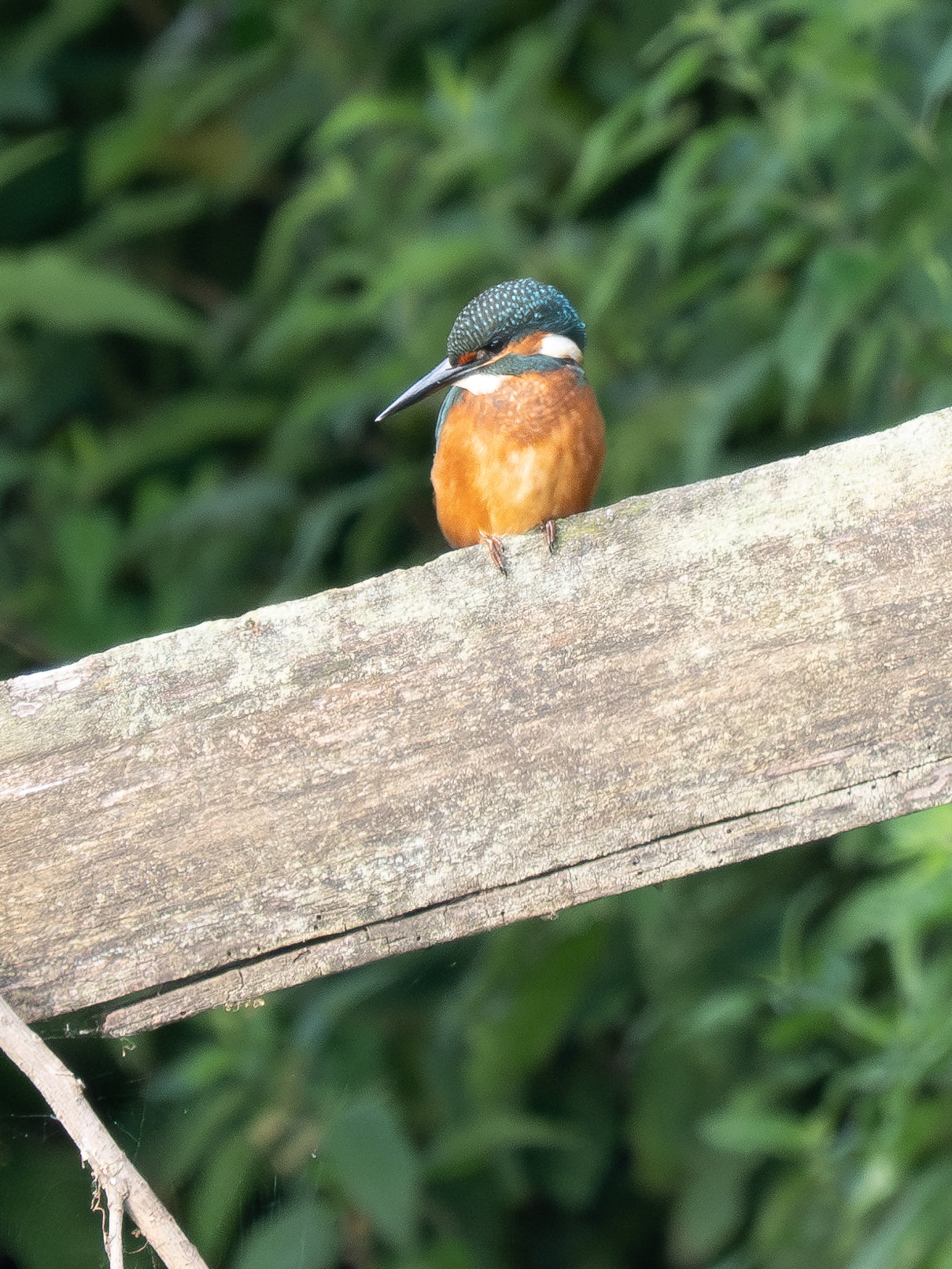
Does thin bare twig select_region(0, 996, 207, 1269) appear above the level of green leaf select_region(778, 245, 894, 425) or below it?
below

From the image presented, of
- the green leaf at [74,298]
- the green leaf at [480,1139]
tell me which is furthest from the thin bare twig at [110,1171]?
the green leaf at [74,298]

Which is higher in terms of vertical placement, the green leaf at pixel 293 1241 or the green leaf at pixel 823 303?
the green leaf at pixel 823 303

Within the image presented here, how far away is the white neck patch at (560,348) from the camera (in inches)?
89.4

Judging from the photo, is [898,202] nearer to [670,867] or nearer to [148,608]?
[670,867]

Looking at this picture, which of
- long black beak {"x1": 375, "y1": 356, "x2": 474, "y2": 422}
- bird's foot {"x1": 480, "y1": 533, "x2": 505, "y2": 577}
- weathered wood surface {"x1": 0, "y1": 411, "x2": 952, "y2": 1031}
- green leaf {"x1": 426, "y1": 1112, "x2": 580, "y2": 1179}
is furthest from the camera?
green leaf {"x1": 426, "y1": 1112, "x2": 580, "y2": 1179}

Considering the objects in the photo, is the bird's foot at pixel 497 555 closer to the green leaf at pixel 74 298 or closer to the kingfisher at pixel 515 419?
the kingfisher at pixel 515 419

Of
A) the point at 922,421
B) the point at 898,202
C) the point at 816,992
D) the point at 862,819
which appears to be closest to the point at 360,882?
the point at 862,819

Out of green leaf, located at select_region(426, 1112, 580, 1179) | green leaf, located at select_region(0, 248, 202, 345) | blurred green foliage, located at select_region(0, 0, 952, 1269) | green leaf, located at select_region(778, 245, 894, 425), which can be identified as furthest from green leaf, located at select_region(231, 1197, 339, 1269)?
green leaf, located at select_region(0, 248, 202, 345)

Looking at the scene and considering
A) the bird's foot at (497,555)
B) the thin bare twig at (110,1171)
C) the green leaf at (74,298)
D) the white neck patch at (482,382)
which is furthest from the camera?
the green leaf at (74,298)

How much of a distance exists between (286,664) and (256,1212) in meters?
1.59

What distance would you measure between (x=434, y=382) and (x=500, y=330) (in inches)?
5.9

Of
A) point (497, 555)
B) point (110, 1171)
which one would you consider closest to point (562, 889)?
point (497, 555)

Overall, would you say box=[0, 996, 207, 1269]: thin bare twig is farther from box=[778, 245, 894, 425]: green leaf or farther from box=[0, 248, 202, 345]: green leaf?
box=[0, 248, 202, 345]: green leaf

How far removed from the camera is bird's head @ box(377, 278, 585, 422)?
2221 millimetres
